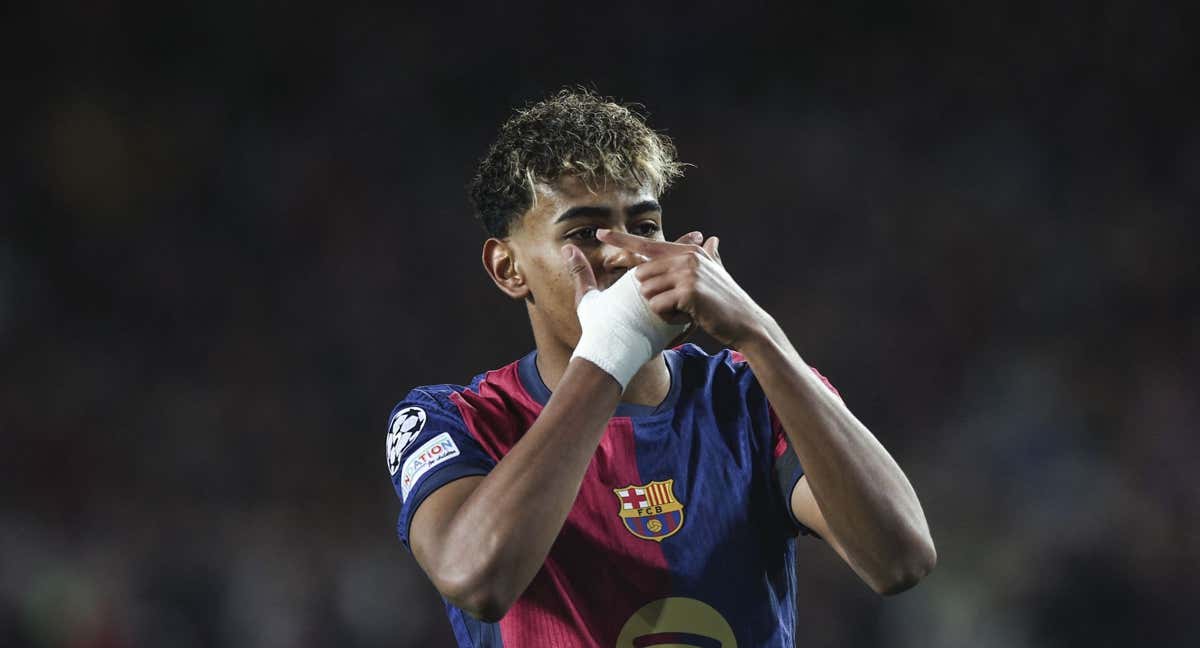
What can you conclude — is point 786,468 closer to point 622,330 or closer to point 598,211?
point 622,330

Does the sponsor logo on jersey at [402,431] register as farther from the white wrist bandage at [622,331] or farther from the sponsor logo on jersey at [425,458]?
the white wrist bandage at [622,331]

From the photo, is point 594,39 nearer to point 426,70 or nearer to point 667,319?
point 426,70

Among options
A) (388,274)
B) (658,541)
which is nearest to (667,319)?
(658,541)

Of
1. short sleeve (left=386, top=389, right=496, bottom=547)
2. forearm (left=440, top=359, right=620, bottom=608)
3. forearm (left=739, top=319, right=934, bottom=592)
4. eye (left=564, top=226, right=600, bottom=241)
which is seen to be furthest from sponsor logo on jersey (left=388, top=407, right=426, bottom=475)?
forearm (left=739, top=319, right=934, bottom=592)

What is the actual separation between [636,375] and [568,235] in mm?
346

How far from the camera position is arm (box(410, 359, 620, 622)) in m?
1.88

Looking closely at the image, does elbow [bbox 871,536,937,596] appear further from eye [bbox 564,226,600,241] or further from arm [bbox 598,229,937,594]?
eye [bbox 564,226,600,241]

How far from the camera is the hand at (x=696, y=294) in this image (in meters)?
2.00

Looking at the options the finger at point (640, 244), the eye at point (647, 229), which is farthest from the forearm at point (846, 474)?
the eye at point (647, 229)

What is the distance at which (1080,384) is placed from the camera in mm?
6621

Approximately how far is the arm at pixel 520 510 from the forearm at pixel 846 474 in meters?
0.30

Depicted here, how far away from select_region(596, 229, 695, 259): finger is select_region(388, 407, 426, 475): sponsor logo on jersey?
537mm

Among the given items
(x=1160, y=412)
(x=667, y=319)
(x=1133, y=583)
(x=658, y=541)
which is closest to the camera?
(x=667, y=319)

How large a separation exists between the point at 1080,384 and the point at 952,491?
1.05 metres
